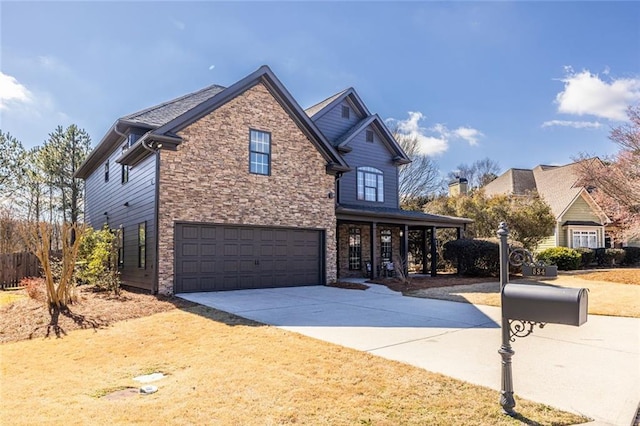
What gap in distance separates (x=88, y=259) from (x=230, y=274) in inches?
208

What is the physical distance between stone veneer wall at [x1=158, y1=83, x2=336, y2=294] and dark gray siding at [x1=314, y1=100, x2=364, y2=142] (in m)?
4.29

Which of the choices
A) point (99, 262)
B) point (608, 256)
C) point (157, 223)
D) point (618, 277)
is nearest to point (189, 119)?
point (157, 223)

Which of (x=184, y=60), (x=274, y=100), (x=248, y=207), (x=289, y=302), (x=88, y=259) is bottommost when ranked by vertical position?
(x=289, y=302)

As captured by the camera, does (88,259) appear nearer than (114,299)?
No

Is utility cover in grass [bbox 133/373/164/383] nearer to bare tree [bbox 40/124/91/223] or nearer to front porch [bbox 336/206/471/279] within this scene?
front porch [bbox 336/206/471/279]

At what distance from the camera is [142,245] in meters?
13.4

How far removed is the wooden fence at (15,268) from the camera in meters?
17.4

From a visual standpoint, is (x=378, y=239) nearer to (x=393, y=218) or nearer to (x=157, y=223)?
(x=393, y=218)

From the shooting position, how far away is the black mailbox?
11.6 feet

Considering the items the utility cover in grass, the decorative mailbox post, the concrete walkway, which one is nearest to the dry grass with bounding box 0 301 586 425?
the utility cover in grass

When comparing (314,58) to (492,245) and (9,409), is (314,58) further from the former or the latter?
(9,409)

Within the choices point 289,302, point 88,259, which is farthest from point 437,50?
point 88,259

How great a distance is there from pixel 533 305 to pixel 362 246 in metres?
15.9

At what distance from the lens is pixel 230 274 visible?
1321 cm
